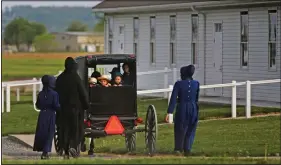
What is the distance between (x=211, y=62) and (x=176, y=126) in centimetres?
1786

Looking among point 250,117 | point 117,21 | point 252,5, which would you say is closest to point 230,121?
point 250,117

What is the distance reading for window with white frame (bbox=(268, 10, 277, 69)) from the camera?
3544 cm

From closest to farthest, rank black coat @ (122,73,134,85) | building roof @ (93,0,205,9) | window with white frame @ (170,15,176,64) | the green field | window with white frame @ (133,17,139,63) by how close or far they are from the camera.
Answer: the green field < black coat @ (122,73,134,85) < building roof @ (93,0,205,9) < window with white frame @ (170,15,176,64) < window with white frame @ (133,17,139,63)

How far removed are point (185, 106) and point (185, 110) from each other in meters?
0.08

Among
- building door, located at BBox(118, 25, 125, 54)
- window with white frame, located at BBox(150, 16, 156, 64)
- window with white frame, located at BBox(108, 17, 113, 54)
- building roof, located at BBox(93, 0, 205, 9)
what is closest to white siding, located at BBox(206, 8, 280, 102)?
building roof, located at BBox(93, 0, 205, 9)

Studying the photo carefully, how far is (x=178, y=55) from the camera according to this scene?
137 feet

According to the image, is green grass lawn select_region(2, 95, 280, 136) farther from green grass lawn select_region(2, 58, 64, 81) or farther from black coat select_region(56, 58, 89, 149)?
green grass lawn select_region(2, 58, 64, 81)

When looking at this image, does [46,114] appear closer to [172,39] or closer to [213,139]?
[213,139]

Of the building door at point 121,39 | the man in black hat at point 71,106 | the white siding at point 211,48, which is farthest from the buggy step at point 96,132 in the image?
the building door at point 121,39

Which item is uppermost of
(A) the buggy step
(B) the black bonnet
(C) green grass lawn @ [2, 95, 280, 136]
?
(B) the black bonnet

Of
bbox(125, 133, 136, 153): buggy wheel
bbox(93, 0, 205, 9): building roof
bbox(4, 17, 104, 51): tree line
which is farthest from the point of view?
bbox(4, 17, 104, 51): tree line

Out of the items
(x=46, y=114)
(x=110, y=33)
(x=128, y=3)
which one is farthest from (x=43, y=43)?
(x=46, y=114)

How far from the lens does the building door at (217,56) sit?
127ft

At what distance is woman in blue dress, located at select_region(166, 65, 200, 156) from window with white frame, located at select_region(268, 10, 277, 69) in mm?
14306
